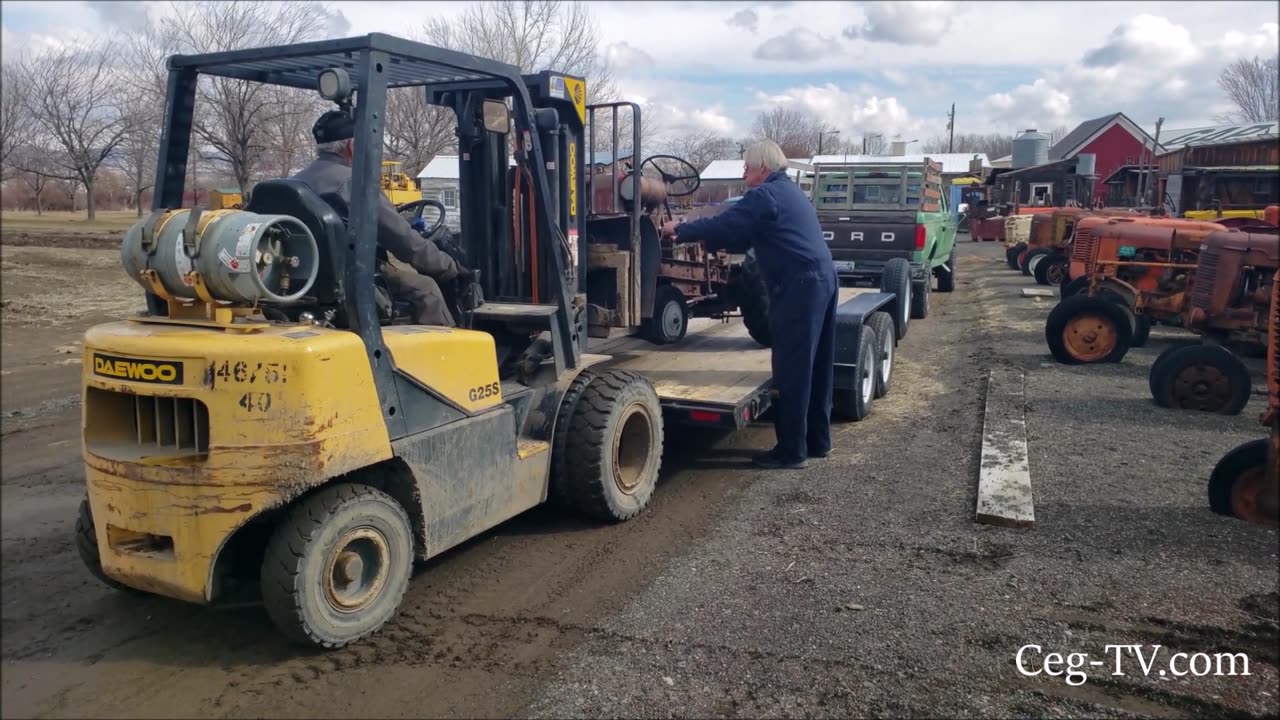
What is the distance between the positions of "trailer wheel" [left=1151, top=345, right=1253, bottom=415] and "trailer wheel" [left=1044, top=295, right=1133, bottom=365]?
6.40 feet

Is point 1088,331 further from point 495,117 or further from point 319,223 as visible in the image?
point 319,223

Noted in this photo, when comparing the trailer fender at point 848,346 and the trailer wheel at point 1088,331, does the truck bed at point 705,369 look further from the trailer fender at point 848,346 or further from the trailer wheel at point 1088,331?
the trailer wheel at point 1088,331

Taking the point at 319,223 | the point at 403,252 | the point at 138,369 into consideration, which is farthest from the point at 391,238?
the point at 138,369

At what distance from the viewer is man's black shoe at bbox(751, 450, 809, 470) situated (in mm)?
6723

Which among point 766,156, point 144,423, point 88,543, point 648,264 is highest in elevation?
point 766,156

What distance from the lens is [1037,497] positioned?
592 centimetres

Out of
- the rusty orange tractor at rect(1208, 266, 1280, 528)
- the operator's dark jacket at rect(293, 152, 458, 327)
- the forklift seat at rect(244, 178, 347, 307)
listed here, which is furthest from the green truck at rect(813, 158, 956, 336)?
the forklift seat at rect(244, 178, 347, 307)

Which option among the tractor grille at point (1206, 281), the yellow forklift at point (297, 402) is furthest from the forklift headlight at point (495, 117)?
the tractor grille at point (1206, 281)

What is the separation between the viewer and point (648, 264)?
287 inches

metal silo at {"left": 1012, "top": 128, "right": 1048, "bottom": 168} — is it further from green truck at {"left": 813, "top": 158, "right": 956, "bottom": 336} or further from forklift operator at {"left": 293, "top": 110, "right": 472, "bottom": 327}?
forklift operator at {"left": 293, "top": 110, "right": 472, "bottom": 327}

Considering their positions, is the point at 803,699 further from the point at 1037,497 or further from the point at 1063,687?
the point at 1037,497

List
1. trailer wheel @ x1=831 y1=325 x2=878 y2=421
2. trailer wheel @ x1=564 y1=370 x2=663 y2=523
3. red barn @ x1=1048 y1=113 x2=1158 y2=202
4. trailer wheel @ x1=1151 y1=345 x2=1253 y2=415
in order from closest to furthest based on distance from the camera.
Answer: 1. trailer wheel @ x1=564 y1=370 x2=663 y2=523
2. trailer wheel @ x1=831 y1=325 x2=878 y2=421
3. trailer wheel @ x1=1151 y1=345 x2=1253 y2=415
4. red barn @ x1=1048 y1=113 x2=1158 y2=202

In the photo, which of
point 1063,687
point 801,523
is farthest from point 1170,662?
point 801,523

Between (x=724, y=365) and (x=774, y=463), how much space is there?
951mm
